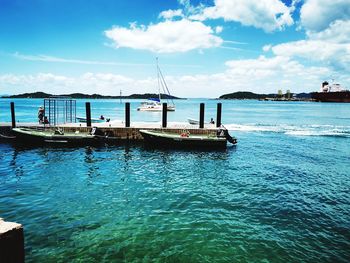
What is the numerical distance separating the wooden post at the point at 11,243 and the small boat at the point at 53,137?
69.9 ft

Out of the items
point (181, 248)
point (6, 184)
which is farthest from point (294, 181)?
point (6, 184)

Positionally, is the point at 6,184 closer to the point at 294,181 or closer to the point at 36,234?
the point at 36,234

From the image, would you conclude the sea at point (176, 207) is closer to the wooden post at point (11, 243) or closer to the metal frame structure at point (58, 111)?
the wooden post at point (11, 243)

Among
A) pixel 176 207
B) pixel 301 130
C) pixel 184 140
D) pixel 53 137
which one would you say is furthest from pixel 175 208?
pixel 301 130

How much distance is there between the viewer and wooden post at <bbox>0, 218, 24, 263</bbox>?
4781 mm

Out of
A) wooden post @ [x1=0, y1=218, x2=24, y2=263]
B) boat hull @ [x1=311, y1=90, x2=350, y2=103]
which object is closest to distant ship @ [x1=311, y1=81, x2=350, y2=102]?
boat hull @ [x1=311, y1=90, x2=350, y2=103]

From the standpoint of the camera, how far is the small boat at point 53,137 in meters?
25.2

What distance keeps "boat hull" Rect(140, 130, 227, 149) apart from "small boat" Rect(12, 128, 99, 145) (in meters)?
5.69

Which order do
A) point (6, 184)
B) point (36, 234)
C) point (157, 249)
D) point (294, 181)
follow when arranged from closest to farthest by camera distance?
point (157, 249), point (36, 234), point (6, 184), point (294, 181)

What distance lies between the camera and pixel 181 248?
348 inches

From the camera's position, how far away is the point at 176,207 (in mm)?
12078

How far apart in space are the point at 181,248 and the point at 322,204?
26.3ft

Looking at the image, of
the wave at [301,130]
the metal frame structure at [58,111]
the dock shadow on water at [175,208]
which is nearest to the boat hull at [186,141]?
the dock shadow on water at [175,208]

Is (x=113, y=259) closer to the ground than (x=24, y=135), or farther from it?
closer to the ground
